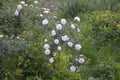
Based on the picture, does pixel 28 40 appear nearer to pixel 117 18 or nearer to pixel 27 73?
pixel 27 73

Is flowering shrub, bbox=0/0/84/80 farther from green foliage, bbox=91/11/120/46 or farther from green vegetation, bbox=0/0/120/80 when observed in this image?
green foliage, bbox=91/11/120/46

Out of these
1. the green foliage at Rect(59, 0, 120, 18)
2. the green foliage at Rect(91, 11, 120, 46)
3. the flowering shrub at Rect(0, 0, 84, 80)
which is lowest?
the flowering shrub at Rect(0, 0, 84, 80)

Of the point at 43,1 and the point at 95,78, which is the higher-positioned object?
the point at 43,1

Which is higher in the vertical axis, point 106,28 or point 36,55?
point 106,28

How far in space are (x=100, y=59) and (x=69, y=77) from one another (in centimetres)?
147

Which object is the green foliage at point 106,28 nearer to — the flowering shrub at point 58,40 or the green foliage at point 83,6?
the green foliage at point 83,6

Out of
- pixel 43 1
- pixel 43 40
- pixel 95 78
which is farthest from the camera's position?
pixel 43 1

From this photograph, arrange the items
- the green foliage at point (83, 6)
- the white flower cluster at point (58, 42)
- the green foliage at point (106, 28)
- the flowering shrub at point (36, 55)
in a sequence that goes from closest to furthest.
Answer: the flowering shrub at point (36, 55) < the white flower cluster at point (58, 42) < the green foliage at point (106, 28) < the green foliage at point (83, 6)

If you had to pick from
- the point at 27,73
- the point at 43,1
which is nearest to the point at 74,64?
the point at 27,73

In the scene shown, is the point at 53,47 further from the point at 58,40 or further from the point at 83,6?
the point at 83,6

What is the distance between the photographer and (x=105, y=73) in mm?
4711

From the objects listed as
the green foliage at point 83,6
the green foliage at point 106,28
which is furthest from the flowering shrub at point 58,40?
the green foliage at point 83,6

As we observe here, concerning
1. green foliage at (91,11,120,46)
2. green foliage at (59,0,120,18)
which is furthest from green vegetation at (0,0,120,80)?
green foliage at (59,0,120,18)

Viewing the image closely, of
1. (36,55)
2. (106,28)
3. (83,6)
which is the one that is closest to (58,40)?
(36,55)
